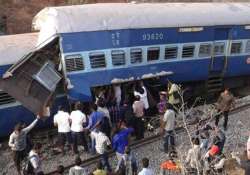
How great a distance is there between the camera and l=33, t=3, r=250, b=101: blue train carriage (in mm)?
15713

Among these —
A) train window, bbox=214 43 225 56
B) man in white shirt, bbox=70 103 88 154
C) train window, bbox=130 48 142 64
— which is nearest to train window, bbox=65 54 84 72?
train window, bbox=130 48 142 64

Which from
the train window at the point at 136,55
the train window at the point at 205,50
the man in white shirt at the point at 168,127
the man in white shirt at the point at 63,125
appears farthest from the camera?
the train window at the point at 205,50

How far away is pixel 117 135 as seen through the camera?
39.9ft

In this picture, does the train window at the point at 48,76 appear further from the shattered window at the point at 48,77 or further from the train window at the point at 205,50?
the train window at the point at 205,50

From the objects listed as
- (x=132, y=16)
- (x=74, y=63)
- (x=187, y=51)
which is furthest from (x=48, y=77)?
(x=187, y=51)

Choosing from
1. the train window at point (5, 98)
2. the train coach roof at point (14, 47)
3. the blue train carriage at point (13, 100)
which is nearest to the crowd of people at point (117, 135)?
the blue train carriage at point (13, 100)

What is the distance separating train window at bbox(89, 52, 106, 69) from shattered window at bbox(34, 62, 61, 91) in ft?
4.17

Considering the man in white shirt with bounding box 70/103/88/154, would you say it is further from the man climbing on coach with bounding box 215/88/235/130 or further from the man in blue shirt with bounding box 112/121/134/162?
the man climbing on coach with bounding box 215/88/235/130

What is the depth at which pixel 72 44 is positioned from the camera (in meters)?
15.5

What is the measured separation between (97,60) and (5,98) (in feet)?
10.5

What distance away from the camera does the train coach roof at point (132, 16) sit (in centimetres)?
1584

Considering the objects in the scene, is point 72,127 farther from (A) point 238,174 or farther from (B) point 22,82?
(A) point 238,174

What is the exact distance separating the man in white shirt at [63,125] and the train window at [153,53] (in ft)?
14.7

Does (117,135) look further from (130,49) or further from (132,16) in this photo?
(132,16)
